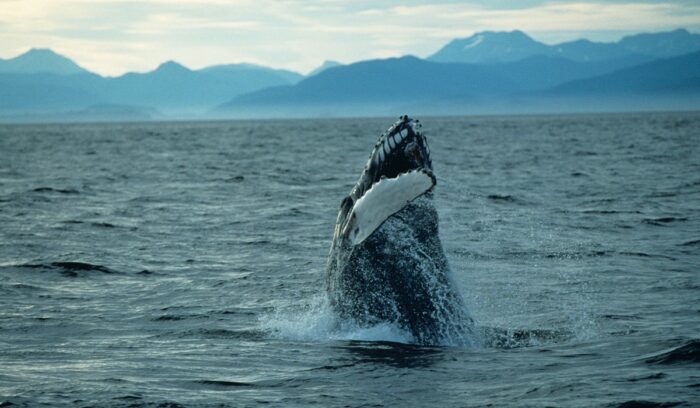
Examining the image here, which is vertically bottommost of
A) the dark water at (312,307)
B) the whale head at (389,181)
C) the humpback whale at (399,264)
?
the dark water at (312,307)

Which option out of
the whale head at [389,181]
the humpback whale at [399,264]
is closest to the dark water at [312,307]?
the humpback whale at [399,264]

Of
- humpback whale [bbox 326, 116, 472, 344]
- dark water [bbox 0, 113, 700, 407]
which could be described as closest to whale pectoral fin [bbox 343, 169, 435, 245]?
humpback whale [bbox 326, 116, 472, 344]

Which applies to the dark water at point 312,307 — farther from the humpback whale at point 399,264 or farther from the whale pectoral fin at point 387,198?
Result: the whale pectoral fin at point 387,198

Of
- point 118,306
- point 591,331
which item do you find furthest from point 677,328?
point 118,306

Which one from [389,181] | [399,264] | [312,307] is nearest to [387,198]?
[389,181]

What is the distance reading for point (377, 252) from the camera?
6746 millimetres

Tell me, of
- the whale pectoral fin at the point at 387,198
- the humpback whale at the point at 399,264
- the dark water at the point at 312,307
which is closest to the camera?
the whale pectoral fin at the point at 387,198

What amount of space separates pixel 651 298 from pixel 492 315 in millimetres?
1694

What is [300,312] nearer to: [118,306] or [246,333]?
[246,333]

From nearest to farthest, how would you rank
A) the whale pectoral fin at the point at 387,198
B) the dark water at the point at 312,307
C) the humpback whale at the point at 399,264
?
the whale pectoral fin at the point at 387,198 < the dark water at the point at 312,307 < the humpback whale at the point at 399,264

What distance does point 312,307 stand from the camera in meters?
8.93

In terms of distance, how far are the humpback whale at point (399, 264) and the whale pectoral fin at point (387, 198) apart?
7.2 inches

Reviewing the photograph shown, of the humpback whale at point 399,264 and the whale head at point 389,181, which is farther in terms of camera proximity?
the humpback whale at point 399,264

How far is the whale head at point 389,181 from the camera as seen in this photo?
5.80 metres
